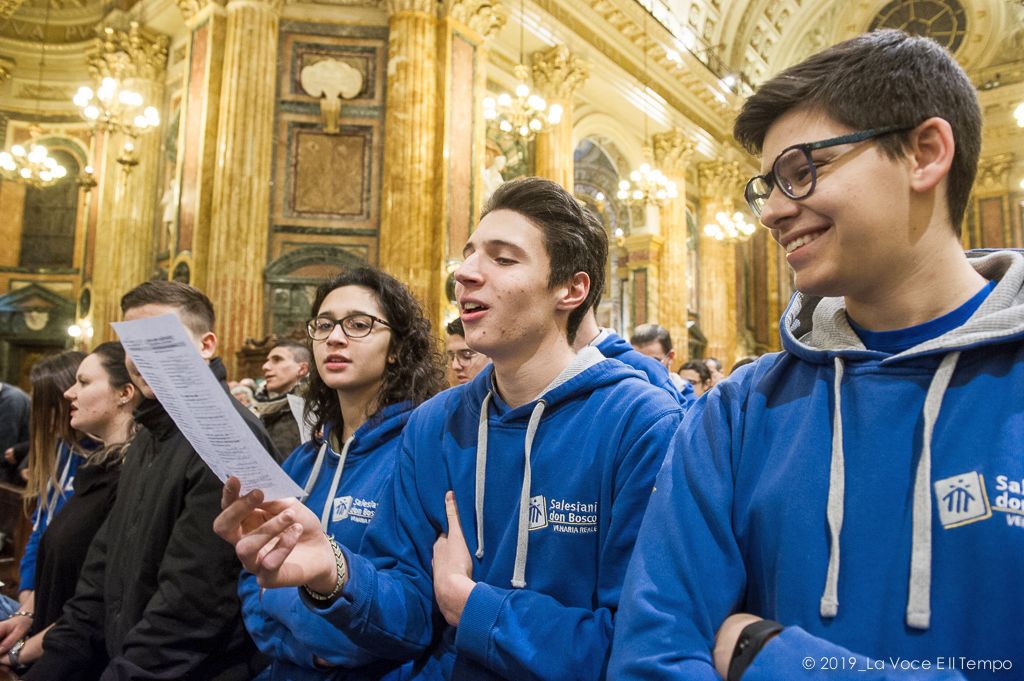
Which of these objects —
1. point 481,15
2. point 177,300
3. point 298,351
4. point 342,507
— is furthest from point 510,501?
point 481,15

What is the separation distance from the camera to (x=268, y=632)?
210 centimetres

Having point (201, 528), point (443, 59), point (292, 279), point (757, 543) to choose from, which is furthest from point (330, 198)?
point (757, 543)

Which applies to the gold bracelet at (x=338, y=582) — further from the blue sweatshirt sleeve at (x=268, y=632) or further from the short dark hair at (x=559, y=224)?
the short dark hair at (x=559, y=224)

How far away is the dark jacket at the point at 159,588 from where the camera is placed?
7.55 ft

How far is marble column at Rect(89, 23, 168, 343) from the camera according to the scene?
12.7 m

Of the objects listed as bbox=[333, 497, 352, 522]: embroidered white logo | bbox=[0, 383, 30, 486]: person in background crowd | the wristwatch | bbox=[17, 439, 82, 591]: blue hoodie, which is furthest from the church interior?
bbox=[333, 497, 352, 522]: embroidered white logo

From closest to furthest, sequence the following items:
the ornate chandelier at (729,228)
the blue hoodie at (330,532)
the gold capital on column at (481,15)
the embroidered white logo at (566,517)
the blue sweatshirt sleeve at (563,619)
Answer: the blue sweatshirt sleeve at (563,619) → the embroidered white logo at (566,517) → the blue hoodie at (330,532) → the gold capital on column at (481,15) → the ornate chandelier at (729,228)

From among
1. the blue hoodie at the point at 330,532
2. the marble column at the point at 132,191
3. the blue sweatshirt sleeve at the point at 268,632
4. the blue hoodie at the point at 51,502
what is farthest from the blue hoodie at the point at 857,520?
the marble column at the point at 132,191

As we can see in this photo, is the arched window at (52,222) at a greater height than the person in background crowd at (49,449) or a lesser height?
greater

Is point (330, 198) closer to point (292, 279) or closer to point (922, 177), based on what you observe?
point (292, 279)

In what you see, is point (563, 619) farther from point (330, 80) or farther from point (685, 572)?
point (330, 80)

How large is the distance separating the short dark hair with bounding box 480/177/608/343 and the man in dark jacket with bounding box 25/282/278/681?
4.14ft

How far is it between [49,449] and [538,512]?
3.49 metres

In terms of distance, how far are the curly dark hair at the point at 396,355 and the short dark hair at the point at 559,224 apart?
0.80m
